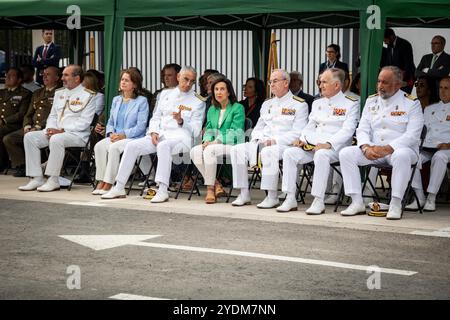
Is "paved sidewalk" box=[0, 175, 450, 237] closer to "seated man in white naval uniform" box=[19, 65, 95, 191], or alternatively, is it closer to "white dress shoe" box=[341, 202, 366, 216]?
"white dress shoe" box=[341, 202, 366, 216]

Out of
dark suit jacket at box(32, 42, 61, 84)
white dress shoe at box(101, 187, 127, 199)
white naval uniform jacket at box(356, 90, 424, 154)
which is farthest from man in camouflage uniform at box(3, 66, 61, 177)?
white naval uniform jacket at box(356, 90, 424, 154)

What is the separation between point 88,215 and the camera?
38.7ft

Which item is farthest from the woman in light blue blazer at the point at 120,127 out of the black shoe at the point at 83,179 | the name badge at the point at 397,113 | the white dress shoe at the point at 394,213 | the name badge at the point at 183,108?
the white dress shoe at the point at 394,213

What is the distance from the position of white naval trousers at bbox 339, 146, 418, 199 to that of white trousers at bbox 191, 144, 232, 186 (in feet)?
5.61

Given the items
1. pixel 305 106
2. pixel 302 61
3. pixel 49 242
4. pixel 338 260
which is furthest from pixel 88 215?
pixel 302 61

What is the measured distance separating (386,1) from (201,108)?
3050 millimetres

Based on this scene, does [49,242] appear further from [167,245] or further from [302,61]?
[302,61]

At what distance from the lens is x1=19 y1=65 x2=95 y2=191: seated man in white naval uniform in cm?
1420

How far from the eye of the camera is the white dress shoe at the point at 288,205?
12093 millimetres

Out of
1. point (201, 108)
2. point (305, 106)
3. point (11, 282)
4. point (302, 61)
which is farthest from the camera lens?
point (302, 61)

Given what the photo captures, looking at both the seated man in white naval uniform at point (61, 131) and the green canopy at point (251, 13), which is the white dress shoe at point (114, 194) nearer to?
the seated man in white naval uniform at point (61, 131)

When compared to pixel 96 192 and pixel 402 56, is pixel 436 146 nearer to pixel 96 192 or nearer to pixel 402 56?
pixel 402 56
